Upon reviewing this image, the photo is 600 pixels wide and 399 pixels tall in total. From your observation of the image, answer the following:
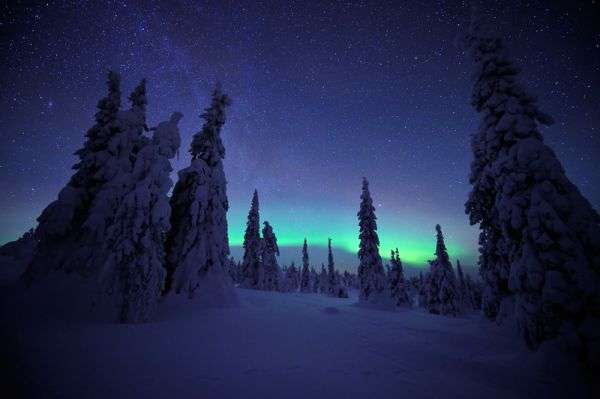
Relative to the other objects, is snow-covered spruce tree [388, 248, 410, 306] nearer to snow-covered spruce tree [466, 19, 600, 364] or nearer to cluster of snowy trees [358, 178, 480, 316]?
cluster of snowy trees [358, 178, 480, 316]

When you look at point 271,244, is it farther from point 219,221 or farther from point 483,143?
point 483,143

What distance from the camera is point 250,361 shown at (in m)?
7.04

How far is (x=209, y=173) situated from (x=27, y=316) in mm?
10560

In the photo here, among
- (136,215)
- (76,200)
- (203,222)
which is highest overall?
(76,200)

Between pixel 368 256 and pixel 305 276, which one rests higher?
pixel 368 256

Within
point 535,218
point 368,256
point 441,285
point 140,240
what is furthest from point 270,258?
point 535,218

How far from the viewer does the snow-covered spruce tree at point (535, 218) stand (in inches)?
300

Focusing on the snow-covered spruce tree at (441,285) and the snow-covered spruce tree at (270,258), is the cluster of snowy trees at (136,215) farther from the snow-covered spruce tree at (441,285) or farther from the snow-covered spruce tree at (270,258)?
the snow-covered spruce tree at (441,285)

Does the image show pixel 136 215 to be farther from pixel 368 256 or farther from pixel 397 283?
pixel 397 283

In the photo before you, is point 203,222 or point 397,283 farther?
point 397,283

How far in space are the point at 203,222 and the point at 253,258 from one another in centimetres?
2701

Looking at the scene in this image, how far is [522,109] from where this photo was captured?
9.97m

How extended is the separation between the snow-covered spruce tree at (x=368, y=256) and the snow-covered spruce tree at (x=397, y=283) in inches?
551

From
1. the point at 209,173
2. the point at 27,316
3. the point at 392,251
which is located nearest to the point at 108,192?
the point at 209,173
